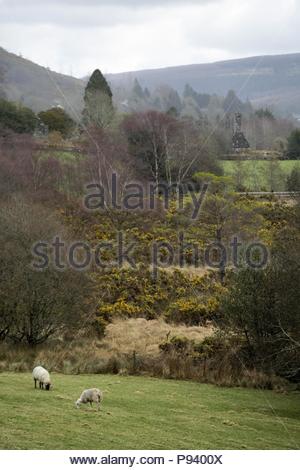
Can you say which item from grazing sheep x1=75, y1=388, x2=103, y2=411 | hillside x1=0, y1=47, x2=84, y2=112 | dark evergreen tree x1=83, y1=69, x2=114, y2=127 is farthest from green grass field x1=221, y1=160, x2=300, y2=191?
hillside x1=0, y1=47, x2=84, y2=112

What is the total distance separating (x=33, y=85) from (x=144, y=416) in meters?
166

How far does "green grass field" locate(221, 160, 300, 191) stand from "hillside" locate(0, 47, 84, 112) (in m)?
97.2

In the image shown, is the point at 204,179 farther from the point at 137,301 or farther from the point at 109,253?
the point at 137,301

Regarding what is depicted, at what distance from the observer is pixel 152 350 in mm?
29578

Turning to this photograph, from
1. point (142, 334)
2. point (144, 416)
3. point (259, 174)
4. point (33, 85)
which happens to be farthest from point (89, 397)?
point (33, 85)

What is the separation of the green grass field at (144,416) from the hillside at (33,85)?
450ft

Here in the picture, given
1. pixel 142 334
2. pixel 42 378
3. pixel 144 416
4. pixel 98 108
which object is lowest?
pixel 142 334

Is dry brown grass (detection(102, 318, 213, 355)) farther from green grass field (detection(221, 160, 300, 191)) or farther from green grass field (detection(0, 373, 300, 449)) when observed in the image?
green grass field (detection(221, 160, 300, 191))

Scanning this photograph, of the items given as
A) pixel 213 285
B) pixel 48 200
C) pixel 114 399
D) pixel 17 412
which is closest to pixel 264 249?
pixel 213 285

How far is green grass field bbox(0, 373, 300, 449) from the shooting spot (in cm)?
1474

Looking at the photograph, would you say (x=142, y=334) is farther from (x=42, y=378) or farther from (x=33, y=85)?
(x=33, y=85)

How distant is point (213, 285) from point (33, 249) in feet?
40.8

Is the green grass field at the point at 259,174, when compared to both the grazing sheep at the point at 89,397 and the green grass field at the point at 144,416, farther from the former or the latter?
the grazing sheep at the point at 89,397

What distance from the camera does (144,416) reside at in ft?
59.8
